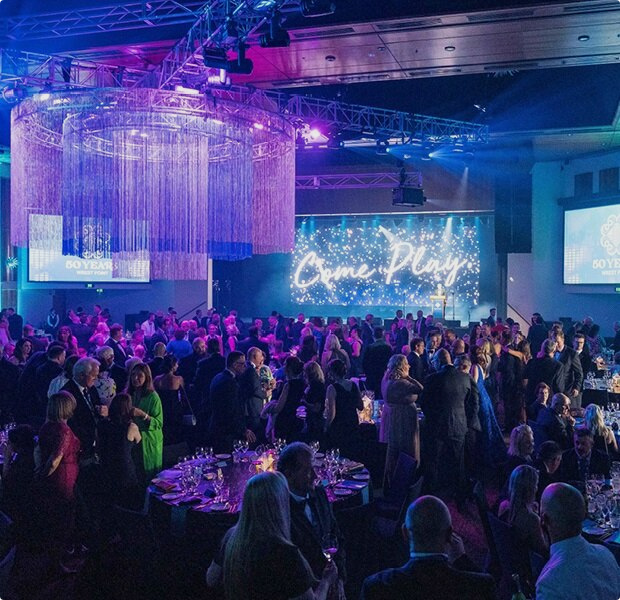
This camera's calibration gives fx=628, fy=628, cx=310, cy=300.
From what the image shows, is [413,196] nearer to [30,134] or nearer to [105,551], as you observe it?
[30,134]

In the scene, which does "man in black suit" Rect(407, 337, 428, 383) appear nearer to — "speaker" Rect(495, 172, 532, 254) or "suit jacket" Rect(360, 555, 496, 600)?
"suit jacket" Rect(360, 555, 496, 600)

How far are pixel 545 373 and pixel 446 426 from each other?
70.8 inches

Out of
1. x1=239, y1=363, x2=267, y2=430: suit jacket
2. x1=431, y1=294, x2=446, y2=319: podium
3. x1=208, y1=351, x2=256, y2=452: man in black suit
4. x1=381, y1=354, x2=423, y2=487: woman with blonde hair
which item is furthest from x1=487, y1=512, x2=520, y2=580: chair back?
x1=431, y1=294, x2=446, y2=319: podium

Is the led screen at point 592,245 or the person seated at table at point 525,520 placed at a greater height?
the led screen at point 592,245

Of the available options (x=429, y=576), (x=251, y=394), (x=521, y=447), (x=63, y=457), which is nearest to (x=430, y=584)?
(x=429, y=576)

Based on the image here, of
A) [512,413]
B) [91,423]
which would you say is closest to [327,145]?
[512,413]

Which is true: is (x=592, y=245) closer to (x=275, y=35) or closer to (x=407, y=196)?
(x=407, y=196)

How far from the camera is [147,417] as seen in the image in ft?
16.5

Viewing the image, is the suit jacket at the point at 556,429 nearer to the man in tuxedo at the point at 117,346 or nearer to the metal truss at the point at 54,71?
the man in tuxedo at the point at 117,346

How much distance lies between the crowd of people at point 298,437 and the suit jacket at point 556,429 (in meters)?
0.01

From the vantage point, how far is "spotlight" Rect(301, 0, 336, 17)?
201 inches

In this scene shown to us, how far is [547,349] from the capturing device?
721cm

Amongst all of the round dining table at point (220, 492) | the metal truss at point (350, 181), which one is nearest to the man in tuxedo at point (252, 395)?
the round dining table at point (220, 492)

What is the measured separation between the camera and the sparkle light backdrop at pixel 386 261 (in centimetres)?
1702
